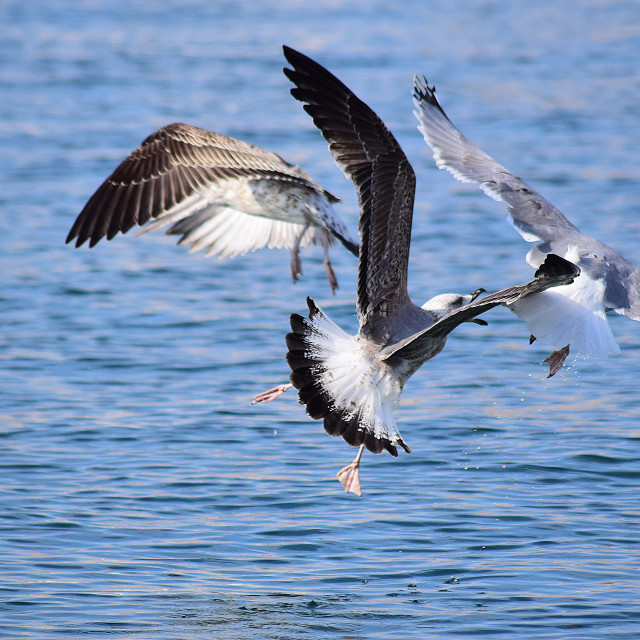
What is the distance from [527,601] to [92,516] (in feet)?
7.25

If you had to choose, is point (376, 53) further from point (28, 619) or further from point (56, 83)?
point (28, 619)

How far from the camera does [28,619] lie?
207 inches

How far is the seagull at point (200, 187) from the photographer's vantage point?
7.55 m

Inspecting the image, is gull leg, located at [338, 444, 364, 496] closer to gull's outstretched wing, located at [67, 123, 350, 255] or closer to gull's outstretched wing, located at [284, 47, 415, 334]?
gull's outstretched wing, located at [284, 47, 415, 334]

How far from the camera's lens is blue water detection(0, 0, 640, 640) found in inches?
214

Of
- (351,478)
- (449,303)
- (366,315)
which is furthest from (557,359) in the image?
(351,478)

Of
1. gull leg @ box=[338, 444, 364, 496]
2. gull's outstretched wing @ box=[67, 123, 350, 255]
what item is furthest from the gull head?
gull's outstretched wing @ box=[67, 123, 350, 255]

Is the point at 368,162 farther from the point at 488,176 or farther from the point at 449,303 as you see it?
the point at 488,176

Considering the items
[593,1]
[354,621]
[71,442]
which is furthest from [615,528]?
[593,1]

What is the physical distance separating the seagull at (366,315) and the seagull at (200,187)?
146 cm

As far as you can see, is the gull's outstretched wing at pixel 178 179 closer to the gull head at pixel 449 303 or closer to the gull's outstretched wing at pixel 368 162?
the gull head at pixel 449 303

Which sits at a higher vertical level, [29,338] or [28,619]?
[29,338]

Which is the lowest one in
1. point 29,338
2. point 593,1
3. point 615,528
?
point 615,528

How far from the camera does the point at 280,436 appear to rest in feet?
24.5
